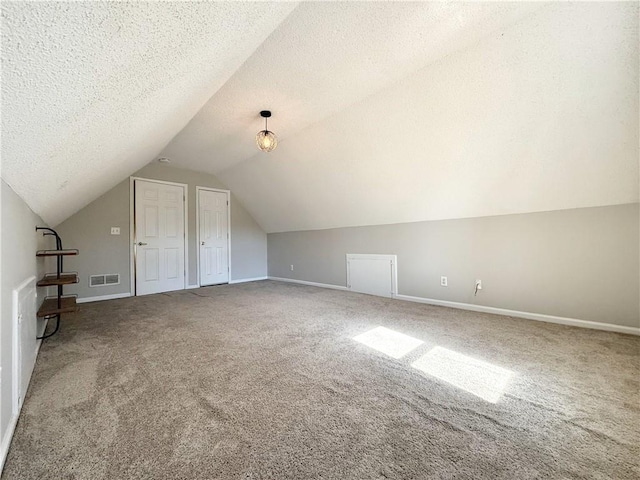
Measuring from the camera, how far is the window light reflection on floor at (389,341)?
81.0 inches

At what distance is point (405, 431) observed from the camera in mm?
1188

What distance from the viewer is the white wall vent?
12.9ft

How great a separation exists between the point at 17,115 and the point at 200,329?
2243mm

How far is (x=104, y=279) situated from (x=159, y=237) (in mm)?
999

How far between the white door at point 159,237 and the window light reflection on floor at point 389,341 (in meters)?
3.84

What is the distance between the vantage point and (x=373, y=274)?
418 cm

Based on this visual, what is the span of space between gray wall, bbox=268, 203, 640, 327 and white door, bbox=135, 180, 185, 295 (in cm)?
351

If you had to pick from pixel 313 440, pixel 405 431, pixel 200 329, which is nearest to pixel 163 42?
pixel 313 440

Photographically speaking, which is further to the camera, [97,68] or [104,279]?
[104,279]

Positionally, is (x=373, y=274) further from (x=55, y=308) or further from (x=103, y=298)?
(x=103, y=298)

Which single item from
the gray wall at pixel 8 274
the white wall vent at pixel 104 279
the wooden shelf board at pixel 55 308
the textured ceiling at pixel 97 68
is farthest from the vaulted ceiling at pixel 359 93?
the white wall vent at pixel 104 279

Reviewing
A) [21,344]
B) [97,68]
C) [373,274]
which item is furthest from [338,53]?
[373,274]

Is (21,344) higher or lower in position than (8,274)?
lower

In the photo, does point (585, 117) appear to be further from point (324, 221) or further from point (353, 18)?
point (324, 221)
